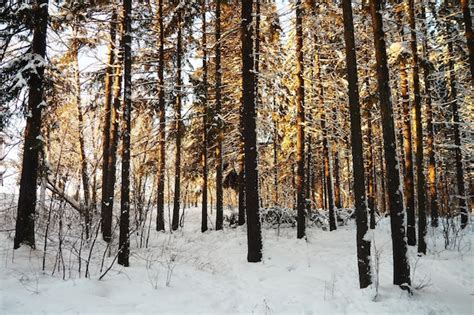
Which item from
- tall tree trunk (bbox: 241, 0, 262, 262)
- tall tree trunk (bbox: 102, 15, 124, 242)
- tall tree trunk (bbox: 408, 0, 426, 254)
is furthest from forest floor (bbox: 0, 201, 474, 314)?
tall tree trunk (bbox: 102, 15, 124, 242)

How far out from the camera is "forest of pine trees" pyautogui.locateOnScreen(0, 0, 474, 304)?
8.91 meters

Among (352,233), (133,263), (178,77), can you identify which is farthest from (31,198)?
(352,233)

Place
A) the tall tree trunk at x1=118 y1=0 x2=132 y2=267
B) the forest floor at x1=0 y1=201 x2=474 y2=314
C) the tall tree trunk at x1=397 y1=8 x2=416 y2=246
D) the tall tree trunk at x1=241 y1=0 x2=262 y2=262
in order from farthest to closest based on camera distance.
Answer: the tall tree trunk at x1=397 y1=8 x2=416 y2=246, the tall tree trunk at x1=241 y1=0 x2=262 y2=262, the tall tree trunk at x1=118 y1=0 x2=132 y2=267, the forest floor at x1=0 y1=201 x2=474 y2=314

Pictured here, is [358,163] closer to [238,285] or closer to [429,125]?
[238,285]

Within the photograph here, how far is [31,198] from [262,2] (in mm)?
13216

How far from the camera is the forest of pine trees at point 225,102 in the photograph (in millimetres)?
8906

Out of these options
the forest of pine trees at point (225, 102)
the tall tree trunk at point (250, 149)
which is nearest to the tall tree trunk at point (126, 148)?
the forest of pine trees at point (225, 102)

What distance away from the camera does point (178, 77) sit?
17297mm

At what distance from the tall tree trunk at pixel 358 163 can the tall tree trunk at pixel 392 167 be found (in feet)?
1.95

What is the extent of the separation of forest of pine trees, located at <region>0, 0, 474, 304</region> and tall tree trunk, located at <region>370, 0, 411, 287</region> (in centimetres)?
3

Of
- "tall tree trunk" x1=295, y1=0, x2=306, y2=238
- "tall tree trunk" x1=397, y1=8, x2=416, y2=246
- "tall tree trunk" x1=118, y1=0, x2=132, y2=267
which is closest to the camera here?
"tall tree trunk" x1=118, y1=0, x2=132, y2=267

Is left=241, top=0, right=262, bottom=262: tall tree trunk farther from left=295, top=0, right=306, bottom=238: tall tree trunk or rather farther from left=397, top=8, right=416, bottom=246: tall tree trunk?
left=397, top=8, right=416, bottom=246: tall tree trunk

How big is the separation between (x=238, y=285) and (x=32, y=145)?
21.8ft

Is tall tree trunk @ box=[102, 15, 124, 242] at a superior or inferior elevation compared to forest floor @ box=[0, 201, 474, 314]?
superior
